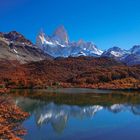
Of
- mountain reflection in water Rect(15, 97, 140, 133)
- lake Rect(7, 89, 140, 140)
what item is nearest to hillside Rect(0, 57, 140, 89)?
mountain reflection in water Rect(15, 97, 140, 133)

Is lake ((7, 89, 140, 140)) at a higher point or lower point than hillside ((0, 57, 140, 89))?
Answer: lower

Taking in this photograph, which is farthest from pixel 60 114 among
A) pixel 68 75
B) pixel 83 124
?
pixel 68 75

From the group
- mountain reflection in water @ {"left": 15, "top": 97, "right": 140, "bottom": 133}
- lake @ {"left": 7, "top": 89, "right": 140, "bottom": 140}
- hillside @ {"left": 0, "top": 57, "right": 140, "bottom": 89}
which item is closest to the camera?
lake @ {"left": 7, "top": 89, "right": 140, "bottom": 140}

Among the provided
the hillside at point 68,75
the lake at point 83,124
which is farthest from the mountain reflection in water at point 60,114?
the hillside at point 68,75

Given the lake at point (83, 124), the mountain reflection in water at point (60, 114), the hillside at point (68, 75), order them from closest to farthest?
the lake at point (83, 124) → the mountain reflection in water at point (60, 114) → the hillside at point (68, 75)

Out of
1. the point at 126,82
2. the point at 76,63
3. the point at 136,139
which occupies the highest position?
the point at 76,63

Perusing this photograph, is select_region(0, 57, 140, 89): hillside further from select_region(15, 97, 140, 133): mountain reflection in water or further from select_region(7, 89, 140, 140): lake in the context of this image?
select_region(7, 89, 140, 140): lake

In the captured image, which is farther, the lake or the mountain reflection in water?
the mountain reflection in water

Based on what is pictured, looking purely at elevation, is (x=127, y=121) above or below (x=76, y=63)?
below

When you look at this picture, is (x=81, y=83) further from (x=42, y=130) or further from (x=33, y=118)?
(x=42, y=130)

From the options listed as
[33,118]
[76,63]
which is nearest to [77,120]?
[33,118]

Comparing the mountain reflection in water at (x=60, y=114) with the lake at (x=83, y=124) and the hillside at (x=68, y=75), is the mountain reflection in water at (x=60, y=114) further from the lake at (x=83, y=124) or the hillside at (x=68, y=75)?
the hillside at (x=68, y=75)

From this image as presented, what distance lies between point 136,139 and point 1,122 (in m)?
13.3

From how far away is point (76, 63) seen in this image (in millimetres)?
192625
